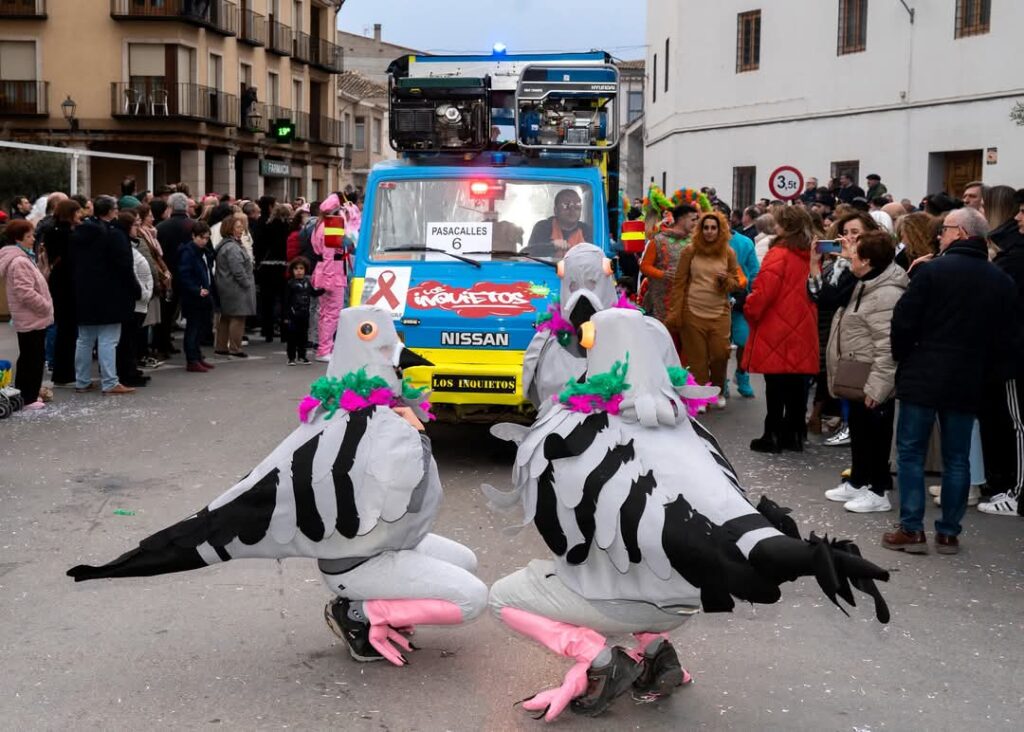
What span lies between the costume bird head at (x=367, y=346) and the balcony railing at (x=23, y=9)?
43.0 metres

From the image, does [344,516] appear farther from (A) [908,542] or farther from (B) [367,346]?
(A) [908,542]

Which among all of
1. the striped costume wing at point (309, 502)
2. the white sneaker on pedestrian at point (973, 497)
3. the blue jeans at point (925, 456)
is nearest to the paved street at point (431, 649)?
the blue jeans at point (925, 456)

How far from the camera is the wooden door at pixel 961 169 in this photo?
990 inches

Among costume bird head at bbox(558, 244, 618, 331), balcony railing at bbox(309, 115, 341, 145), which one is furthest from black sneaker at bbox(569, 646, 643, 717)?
balcony railing at bbox(309, 115, 341, 145)

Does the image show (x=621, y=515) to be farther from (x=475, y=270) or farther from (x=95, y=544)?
(x=475, y=270)

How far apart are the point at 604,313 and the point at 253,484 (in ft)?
5.18

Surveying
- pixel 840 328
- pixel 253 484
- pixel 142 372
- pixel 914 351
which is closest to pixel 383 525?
pixel 253 484

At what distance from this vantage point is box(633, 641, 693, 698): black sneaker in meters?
5.05

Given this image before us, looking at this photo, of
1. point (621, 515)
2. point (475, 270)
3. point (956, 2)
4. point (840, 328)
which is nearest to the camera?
point (621, 515)

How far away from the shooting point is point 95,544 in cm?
747

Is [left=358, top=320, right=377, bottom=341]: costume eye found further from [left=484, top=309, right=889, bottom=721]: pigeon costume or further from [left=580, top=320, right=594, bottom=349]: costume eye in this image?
[left=580, top=320, right=594, bottom=349]: costume eye

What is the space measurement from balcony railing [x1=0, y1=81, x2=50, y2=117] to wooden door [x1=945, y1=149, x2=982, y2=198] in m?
30.8

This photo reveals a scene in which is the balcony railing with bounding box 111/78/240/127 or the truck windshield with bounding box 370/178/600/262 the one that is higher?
the balcony railing with bounding box 111/78/240/127

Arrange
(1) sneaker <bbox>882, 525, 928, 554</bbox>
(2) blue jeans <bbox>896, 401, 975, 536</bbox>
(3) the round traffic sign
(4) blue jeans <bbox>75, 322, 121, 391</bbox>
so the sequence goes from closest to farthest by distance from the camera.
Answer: (2) blue jeans <bbox>896, 401, 975, 536</bbox>
(1) sneaker <bbox>882, 525, 928, 554</bbox>
(4) blue jeans <bbox>75, 322, 121, 391</bbox>
(3) the round traffic sign
